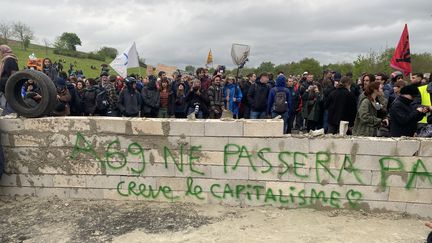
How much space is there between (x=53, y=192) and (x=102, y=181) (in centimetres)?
79

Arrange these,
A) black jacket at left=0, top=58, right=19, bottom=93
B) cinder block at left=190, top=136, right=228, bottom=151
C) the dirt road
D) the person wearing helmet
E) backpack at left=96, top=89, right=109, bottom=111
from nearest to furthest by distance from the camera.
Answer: the dirt road < cinder block at left=190, top=136, right=228, bottom=151 < black jacket at left=0, top=58, right=19, bottom=93 < the person wearing helmet < backpack at left=96, top=89, right=109, bottom=111

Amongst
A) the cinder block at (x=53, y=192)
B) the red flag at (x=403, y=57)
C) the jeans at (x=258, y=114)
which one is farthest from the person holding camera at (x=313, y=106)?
the cinder block at (x=53, y=192)

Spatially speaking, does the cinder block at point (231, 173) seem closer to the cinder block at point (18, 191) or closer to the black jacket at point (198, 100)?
the cinder block at point (18, 191)

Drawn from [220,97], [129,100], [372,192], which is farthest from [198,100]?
[372,192]

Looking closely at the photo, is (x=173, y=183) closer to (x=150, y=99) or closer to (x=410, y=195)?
(x=410, y=195)

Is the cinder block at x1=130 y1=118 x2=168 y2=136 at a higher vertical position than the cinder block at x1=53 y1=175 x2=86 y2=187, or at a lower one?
higher

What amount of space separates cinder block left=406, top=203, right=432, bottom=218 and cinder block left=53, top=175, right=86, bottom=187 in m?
4.61

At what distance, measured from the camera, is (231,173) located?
4820 mm

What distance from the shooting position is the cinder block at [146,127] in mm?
4830

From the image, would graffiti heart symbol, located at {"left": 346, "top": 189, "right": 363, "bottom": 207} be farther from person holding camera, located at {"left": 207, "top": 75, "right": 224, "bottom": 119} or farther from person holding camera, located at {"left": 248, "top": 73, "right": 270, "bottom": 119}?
person holding camera, located at {"left": 207, "top": 75, "right": 224, "bottom": 119}

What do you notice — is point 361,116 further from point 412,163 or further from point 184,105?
point 184,105

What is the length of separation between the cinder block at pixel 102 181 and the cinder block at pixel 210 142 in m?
1.32

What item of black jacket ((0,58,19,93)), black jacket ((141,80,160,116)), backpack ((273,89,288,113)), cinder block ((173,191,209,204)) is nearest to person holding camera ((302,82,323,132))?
backpack ((273,89,288,113))

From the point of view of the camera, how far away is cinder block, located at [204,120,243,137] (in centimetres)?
Result: 469
